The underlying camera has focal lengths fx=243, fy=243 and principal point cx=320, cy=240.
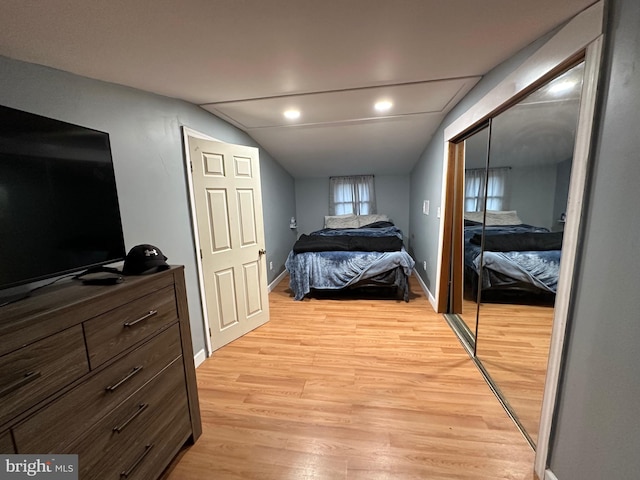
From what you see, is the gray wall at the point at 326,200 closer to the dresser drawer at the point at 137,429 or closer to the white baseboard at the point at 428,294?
the white baseboard at the point at 428,294

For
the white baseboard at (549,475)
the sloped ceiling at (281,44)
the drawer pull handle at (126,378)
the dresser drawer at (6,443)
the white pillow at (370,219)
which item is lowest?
the white baseboard at (549,475)

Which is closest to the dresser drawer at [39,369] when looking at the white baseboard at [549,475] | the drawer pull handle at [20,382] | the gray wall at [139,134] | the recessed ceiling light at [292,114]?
the drawer pull handle at [20,382]

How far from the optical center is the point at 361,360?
2.01 metres

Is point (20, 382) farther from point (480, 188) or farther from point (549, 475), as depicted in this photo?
point (480, 188)

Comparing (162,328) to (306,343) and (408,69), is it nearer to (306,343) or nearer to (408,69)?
(306,343)

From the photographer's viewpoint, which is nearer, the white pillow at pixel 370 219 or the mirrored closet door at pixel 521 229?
the mirrored closet door at pixel 521 229

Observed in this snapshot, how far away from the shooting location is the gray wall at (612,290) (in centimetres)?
76

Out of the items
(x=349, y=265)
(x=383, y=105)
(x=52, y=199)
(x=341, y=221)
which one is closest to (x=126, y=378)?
(x=52, y=199)

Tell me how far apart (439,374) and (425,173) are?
8.82 feet

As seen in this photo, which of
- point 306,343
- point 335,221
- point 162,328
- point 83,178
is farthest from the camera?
point 335,221

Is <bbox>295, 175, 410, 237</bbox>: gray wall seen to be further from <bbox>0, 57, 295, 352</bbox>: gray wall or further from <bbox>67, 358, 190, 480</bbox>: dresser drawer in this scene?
<bbox>67, 358, 190, 480</bbox>: dresser drawer

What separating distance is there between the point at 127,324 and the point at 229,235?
138 centimetres

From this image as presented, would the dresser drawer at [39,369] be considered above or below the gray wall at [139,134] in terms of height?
below

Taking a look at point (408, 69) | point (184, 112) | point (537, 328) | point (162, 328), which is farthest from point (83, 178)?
point (537, 328)
